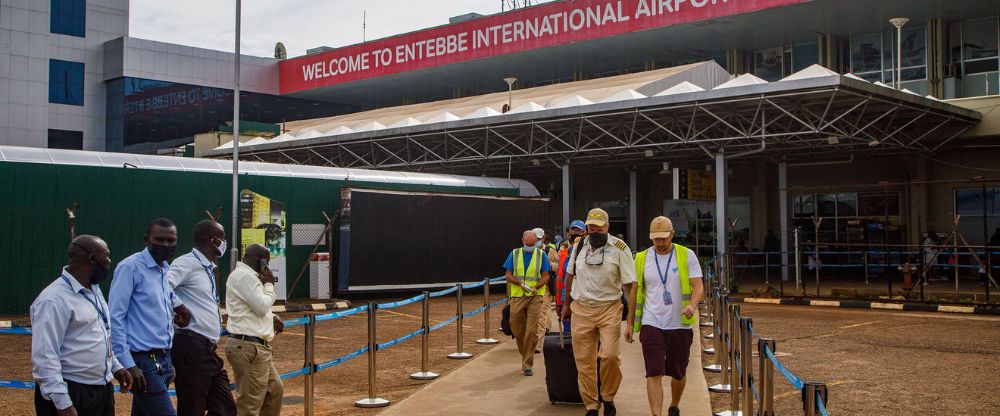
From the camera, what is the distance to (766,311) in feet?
65.9

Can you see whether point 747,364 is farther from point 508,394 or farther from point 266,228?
point 266,228

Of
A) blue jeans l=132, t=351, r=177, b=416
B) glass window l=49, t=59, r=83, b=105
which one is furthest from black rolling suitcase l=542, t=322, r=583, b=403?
glass window l=49, t=59, r=83, b=105

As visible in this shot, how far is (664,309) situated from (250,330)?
3636 millimetres

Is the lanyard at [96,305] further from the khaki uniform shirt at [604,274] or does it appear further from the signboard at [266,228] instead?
the signboard at [266,228]

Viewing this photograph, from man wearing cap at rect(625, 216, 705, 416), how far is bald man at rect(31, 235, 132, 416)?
455cm

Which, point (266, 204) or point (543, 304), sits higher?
point (266, 204)

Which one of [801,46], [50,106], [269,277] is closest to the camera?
[269,277]

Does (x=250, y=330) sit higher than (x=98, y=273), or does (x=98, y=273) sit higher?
(x=98, y=273)

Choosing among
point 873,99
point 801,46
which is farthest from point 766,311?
point 801,46

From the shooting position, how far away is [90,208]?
19.8 meters

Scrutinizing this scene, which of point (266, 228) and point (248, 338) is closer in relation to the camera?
point (248, 338)

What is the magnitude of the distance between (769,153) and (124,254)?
20.8 m

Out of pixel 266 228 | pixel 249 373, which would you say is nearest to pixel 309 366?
pixel 249 373

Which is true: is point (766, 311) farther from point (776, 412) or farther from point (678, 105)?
point (776, 412)
